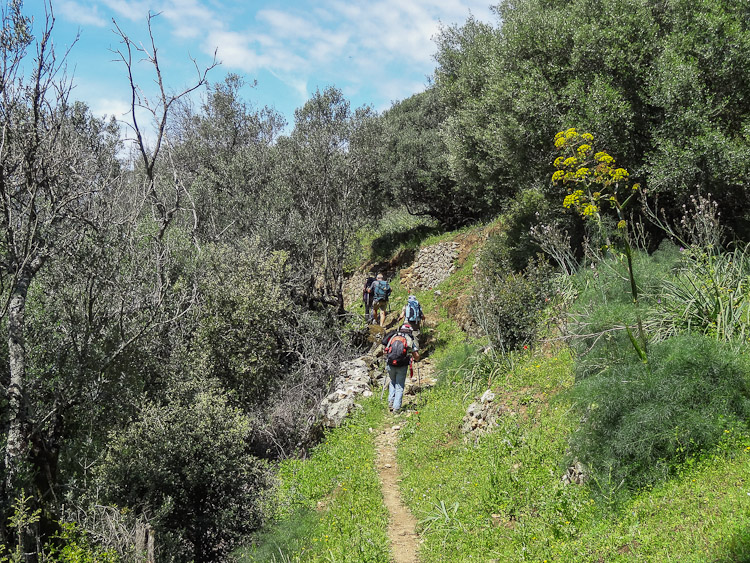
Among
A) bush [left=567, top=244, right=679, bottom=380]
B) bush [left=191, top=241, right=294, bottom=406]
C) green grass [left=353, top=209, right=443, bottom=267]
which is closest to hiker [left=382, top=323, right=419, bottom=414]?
bush [left=567, top=244, right=679, bottom=380]

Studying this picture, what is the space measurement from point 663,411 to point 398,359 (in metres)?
5.71

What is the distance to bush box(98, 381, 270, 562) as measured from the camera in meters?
8.00

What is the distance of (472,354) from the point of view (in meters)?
11.4

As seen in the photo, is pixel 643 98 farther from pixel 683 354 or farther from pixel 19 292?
pixel 19 292

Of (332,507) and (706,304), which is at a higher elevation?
(706,304)

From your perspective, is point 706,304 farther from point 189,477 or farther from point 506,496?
point 189,477

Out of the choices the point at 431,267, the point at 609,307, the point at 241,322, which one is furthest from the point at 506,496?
the point at 431,267

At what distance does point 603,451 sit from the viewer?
5438mm

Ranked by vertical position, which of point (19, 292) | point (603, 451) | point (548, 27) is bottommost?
point (603, 451)

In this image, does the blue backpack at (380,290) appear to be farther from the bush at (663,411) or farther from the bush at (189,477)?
the bush at (663,411)

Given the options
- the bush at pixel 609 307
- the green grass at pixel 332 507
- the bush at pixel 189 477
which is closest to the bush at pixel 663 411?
the bush at pixel 609 307

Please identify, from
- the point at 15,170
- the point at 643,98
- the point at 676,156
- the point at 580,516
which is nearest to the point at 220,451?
the point at 15,170

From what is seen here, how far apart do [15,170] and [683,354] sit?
30.0ft

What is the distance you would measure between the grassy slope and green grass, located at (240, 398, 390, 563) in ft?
0.08
